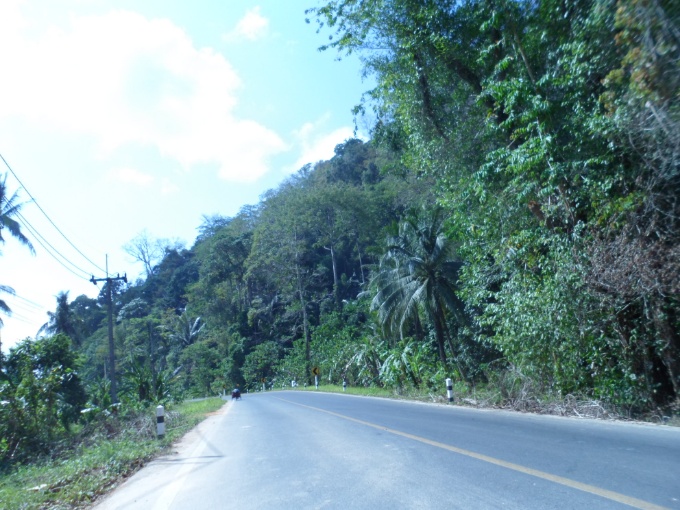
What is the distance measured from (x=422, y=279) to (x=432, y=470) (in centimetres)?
1801

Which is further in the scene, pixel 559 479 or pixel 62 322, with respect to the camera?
Result: pixel 62 322

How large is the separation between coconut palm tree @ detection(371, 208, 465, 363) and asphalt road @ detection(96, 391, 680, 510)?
41.0 feet

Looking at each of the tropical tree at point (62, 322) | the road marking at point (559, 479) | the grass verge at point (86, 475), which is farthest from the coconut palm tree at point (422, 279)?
the tropical tree at point (62, 322)

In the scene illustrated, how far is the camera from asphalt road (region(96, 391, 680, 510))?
5500 mm

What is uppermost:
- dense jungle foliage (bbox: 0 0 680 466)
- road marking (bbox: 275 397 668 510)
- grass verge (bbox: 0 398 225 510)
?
dense jungle foliage (bbox: 0 0 680 466)

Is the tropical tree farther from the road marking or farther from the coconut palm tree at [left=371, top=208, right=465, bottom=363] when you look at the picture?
the road marking

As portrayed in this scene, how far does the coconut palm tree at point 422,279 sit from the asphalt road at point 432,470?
41.0 ft

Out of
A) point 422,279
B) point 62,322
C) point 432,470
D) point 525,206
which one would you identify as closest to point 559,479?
point 432,470

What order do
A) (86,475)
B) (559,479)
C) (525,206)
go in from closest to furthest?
(559,479) < (86,475) < (525,206)

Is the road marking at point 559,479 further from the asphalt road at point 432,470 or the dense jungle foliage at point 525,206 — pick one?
the dense jungle foliage at point 525,206

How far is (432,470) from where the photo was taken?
273 inches

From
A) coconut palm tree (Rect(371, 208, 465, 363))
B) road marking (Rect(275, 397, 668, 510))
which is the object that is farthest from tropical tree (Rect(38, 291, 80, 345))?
road marking (Rect(275, 397, 668, 510))

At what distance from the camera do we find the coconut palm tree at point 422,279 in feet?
79.6

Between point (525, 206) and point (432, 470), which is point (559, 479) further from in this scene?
point (525, 206)
